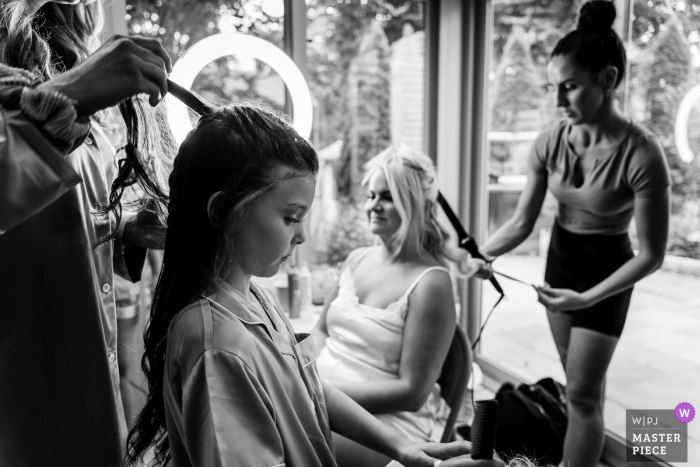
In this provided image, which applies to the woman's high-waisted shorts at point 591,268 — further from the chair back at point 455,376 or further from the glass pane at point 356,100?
the glass pane at point 356,100

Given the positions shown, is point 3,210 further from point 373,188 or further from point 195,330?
point 373,188

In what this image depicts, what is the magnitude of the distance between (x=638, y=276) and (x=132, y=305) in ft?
5.25

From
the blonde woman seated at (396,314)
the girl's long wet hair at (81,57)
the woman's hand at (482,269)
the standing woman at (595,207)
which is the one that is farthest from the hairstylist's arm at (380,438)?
the standing woman at (595,207)

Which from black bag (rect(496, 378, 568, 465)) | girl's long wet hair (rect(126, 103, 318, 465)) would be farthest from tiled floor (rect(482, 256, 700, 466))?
girl's long wet hair (rect(126, 103, 318, 465))

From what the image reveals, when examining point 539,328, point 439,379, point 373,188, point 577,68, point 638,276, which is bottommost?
point 539,328

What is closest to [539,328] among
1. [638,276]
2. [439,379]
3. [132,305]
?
[638,276]

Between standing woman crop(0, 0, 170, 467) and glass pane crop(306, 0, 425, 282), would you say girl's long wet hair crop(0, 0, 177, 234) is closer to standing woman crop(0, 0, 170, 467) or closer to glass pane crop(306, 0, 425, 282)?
standing woman crop(0, 0, 170, 467)

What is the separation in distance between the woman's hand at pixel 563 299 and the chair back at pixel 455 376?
1.43 ft

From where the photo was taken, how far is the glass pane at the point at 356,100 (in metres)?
2.90

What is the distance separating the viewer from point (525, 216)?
212cm

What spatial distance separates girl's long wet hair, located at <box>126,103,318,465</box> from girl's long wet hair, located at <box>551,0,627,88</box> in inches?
50.1

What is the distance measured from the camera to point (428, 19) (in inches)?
123


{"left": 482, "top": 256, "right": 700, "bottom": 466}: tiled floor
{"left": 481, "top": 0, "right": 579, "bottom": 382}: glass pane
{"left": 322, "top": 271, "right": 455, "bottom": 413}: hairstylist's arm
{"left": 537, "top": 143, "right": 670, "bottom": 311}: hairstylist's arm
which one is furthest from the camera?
{"left": 481, "top": 0, "right": 579, "bottom": 382}: glass pane

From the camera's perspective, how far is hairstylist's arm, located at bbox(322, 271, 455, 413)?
1445 millimetres
